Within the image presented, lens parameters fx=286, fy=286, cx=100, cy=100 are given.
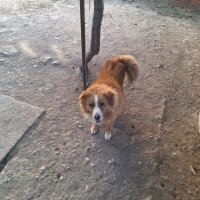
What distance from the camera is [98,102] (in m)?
2.60

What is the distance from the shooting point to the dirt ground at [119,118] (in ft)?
8.48

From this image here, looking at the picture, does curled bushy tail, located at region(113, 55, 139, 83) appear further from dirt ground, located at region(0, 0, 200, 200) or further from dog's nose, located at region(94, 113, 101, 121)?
dog's nose, located at region(94, 113, 101, 121)

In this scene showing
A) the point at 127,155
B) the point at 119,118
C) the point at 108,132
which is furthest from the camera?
the point at 119,118

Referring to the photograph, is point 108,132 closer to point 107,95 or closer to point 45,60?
point 107,95

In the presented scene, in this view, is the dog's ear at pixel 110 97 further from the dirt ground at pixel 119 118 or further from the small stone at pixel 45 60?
the small stone at pixel 45 60

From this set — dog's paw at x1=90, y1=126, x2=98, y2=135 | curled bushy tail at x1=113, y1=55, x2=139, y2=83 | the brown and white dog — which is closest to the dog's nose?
the brown and white dog

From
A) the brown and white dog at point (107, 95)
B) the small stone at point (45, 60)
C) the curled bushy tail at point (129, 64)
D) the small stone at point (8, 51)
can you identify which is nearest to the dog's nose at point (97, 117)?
the brown and white dog at point (107, 95)

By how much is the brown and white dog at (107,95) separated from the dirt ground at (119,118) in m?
0.34

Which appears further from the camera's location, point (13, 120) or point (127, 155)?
point (13, 120)

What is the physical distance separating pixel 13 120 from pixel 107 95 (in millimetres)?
1181

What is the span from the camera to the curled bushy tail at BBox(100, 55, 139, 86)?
3062 millimetres

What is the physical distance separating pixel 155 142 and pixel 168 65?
4.92 ft

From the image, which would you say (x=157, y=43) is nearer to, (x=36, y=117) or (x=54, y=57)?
(x=54, y=57)

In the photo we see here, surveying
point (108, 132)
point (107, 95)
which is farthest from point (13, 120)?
point (107, 95)
